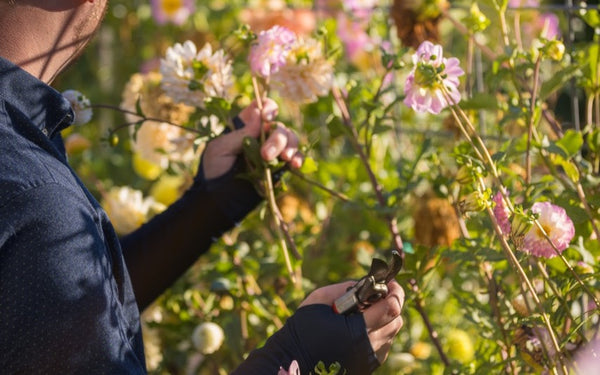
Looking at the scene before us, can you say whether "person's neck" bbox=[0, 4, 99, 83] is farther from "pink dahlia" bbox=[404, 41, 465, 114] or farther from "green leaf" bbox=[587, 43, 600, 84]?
"green leaf" bbox=[587, 43, 600, 84]

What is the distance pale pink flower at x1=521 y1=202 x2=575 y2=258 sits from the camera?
0.93 m

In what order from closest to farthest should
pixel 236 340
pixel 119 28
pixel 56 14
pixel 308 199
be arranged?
pixel 56 14 < pixel 236 340 < pixel 308 199 < pixel 119 28

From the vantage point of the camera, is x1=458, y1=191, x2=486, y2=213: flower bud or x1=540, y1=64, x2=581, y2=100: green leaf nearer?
x1=458, y1=191, x2=486, y2=213: flower bud

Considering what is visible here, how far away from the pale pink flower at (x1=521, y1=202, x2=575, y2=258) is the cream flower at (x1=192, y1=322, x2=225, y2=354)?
0.74m

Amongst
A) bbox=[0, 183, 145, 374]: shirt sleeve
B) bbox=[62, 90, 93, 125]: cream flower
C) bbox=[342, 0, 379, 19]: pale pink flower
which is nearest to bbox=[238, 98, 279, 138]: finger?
bbox=[62, 90, 93, 125]: cream flower

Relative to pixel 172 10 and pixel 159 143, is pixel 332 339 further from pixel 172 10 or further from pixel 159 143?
pixel 172 10

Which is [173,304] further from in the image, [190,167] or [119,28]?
[119,28]

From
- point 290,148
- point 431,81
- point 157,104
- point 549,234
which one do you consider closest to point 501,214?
point 549,234

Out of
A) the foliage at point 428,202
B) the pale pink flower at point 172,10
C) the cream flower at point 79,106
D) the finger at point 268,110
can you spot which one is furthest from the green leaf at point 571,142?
the pale pink flower at point 172,10

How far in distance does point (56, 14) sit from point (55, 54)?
49 mm

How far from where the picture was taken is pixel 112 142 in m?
1.32

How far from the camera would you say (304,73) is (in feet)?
3.99

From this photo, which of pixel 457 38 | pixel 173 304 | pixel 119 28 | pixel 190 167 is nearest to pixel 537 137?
pixel 190 167

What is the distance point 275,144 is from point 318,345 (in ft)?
1.28
